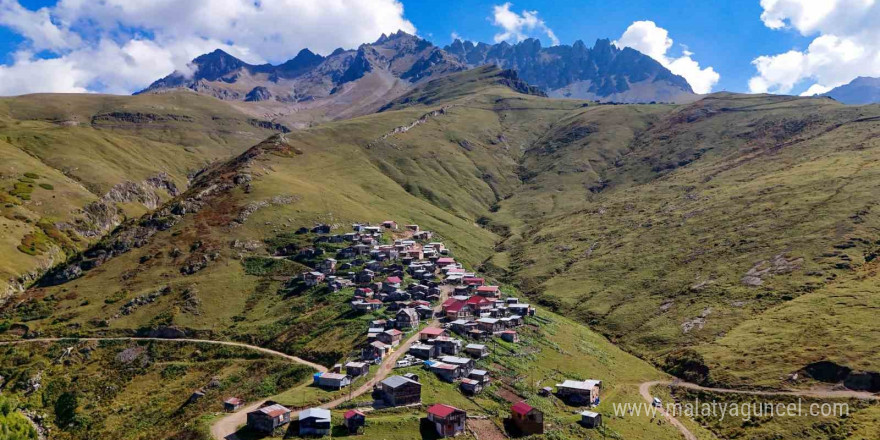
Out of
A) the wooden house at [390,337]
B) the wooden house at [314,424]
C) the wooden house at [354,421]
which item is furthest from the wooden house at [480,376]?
the wooden house at [314,424]

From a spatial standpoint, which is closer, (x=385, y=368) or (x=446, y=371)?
(x=446, y=371)

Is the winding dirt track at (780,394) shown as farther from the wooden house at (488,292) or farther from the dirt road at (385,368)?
the dirt road at (385,368)

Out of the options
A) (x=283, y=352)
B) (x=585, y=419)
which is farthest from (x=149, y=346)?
(x=585, y=419)

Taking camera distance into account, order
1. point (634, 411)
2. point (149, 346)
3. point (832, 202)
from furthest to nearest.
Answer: point (832, 202), point (149, 346), point (634, 411)

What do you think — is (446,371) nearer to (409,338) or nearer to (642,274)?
(409,338)

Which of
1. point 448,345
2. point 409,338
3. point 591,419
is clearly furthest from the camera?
point 409,338

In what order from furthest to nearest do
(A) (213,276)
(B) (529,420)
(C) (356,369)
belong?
(A) (213,276)
(C) (356,369)
(B) (529,420)

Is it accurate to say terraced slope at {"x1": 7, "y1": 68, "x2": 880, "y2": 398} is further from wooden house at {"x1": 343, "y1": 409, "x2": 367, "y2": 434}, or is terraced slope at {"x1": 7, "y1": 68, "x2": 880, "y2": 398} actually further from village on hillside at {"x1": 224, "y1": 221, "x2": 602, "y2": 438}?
wooden house at {"x1": 343, "y1": 409, "x2": 367, "y2": 434}

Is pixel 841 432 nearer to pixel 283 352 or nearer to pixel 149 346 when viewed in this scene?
pixel 283 352

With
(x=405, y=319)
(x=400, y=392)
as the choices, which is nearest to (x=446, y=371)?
(x=400, y=392)
